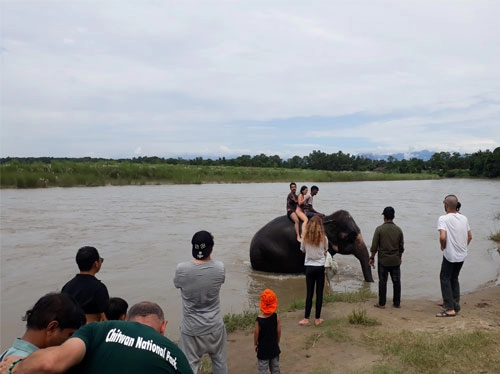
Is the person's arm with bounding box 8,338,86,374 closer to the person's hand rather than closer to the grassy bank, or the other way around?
the person's hand

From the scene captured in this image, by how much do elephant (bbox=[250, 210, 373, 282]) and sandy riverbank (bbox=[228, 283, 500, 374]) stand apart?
6.93ft

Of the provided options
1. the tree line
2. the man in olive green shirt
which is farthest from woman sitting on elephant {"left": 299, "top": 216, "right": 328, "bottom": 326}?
the tree line

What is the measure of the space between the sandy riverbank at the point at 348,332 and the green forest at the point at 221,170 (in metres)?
27.8

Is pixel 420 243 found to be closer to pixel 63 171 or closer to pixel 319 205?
pixel 319 205

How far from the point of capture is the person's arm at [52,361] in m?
1.96

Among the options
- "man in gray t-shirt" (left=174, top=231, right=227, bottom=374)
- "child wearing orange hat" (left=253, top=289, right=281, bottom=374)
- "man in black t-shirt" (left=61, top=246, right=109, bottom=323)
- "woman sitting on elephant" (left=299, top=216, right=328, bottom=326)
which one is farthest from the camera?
"woman sitting on elephant" (left=299, top=216, right=328, bottom=326)

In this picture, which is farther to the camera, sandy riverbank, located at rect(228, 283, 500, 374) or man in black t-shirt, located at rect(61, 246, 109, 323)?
sandy riverbank, located at rect(228, 283, 500, 374)

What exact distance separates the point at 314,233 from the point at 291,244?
4.27 m

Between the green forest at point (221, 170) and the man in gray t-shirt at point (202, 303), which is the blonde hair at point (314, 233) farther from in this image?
the green forest at point (221, 170)

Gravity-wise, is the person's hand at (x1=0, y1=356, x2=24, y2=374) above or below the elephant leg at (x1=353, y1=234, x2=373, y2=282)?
above

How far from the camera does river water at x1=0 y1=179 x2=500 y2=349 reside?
909 centimetres

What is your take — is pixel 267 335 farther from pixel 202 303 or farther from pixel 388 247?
pixel 388 247

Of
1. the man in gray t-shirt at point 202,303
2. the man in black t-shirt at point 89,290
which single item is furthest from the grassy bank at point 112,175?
the man in gray t-shirt at point 202,303

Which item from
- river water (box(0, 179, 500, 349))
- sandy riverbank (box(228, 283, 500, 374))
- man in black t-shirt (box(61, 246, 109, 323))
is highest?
man in black t-shirt (box(61, 246, 109, 323))
